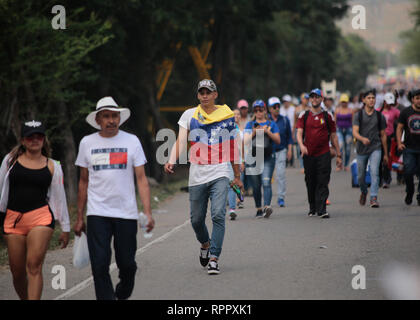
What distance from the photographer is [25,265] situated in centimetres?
673

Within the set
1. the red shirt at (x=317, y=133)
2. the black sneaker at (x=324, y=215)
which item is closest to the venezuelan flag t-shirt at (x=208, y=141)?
the red shirt at (x=317, y=133)

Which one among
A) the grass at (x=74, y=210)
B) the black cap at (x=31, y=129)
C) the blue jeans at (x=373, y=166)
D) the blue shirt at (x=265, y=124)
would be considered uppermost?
the black cap at (x=31, y=129)

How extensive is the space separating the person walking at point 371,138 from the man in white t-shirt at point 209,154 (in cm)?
547

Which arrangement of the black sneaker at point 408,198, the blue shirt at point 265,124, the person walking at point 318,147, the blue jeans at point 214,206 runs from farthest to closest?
1. the black sneaker at point 408,198
2. the blue shirt at point 265,124
3. the person walking at point 318,147
4. the blue jeans at point 214,206

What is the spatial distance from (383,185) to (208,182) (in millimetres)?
9422

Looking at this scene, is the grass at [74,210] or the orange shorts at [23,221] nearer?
the orange shorts at [23,221]

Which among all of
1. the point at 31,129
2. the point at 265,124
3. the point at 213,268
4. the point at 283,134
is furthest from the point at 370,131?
the point at 31,129

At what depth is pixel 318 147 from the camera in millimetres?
12711

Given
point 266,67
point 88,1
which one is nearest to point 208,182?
point 88,1

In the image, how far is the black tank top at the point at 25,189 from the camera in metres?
6.71

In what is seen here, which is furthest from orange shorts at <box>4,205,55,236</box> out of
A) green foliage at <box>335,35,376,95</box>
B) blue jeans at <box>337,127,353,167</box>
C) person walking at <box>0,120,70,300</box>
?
green foliage at <box>335,35,376,95</box>

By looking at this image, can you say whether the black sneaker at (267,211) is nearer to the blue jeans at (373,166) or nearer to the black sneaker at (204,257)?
the blue jeans at (373,166)
